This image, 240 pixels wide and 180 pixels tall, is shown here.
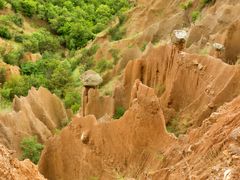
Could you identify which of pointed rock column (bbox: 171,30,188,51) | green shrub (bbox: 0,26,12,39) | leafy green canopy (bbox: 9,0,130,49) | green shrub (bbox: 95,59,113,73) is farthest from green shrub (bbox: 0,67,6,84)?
pointed rock column (bbox: 171,30,188,51)

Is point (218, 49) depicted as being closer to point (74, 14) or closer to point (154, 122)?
point (154, 122)

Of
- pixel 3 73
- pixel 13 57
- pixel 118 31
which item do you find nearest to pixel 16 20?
pixel 13 57

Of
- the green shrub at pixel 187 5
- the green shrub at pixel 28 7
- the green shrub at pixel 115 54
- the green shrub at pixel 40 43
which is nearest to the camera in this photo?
the green shrub at pixel 115 54

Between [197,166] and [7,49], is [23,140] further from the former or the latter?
[7,49]

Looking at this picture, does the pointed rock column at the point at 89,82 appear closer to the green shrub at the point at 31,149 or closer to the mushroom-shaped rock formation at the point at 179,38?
the green shrub at the point at 31,149

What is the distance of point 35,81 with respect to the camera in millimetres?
28703

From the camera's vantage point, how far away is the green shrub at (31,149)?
58.0 ft

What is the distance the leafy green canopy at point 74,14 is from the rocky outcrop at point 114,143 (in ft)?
79.1

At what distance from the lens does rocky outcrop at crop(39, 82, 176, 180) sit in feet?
44.3

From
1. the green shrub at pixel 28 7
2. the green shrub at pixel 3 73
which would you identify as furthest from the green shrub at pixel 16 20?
the green shrub at pixel 3 73

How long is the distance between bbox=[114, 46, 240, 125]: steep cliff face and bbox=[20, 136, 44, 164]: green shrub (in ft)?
12.8

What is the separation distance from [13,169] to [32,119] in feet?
36.1

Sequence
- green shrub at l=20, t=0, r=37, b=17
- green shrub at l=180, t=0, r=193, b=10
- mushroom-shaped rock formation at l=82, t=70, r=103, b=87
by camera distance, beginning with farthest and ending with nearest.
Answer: green shrub at l=20, t=0, r=37, b=17
green shrub at l=180, t=0, r=193, b=10
mushroom-shaped rock formation at l=82, t=70, r=103, b=87

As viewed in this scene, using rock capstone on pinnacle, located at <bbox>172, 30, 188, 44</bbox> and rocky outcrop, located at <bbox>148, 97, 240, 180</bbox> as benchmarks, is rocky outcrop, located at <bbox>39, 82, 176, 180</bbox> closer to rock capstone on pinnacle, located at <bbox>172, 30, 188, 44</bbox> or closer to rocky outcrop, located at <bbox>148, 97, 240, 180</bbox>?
rocky outcrop, located at <bbox>148, 97, 240, 180</bbox>
